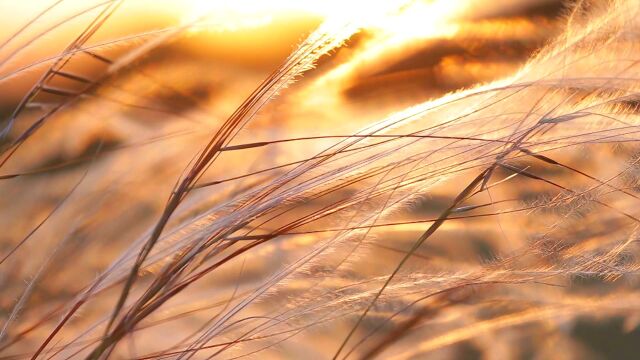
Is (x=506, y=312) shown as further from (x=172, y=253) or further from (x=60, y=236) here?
(x=60, y=236)

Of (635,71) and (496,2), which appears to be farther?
(496,2)

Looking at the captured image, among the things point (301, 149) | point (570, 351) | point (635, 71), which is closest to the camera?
point (635, 71)

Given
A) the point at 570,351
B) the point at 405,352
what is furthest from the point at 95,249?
the point at 570,351

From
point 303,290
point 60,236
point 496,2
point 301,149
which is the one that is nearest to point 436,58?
point 496,2

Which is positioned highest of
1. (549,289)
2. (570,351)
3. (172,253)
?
(172,253)

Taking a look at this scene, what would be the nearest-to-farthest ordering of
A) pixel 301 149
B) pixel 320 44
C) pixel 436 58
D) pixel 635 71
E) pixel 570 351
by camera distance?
pixel 320 44, pixel 635 71, pixel 301 149, pixel 436 58, pixel 570 351

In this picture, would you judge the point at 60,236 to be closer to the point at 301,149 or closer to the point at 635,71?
the point at 301,149

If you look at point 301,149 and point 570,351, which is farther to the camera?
point 570,351

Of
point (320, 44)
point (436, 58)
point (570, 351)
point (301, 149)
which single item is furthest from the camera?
point (570, 351)

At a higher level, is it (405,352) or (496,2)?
(496,2)
